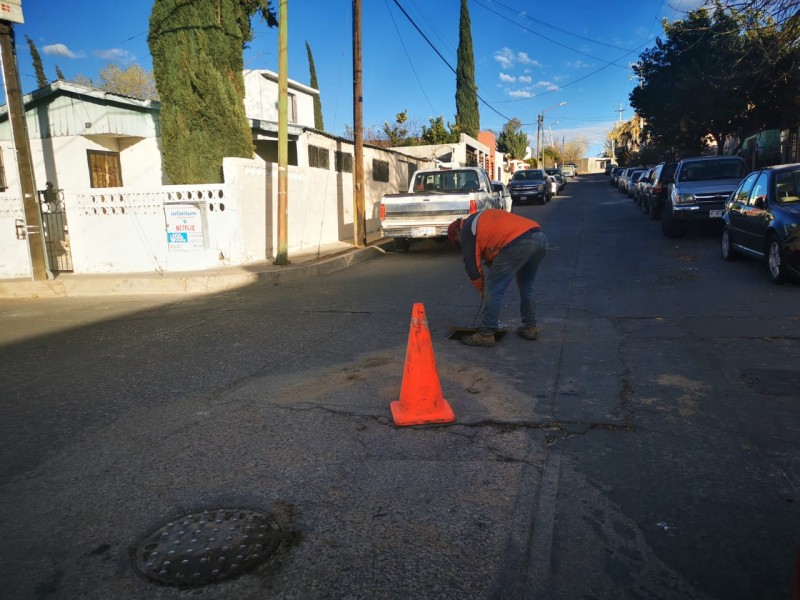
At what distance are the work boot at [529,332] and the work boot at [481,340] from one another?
40cm

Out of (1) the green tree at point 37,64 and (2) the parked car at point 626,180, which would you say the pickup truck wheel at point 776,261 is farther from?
(1) the green tree at point 37,64

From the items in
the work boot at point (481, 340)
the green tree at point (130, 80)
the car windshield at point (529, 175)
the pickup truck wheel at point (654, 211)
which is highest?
the green tree at point (130, 80)

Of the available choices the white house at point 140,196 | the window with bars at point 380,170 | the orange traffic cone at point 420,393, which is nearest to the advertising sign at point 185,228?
the white house at point 140,196

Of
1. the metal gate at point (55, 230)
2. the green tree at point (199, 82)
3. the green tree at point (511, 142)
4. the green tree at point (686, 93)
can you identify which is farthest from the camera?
the green tree at point (511, 142)

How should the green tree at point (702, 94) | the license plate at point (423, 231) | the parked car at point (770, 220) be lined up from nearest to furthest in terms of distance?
the parked car at point (770, 220) → the license plate at point (423, 231) → the green tree at point (702, 94)

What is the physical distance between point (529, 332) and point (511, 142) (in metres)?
64.6

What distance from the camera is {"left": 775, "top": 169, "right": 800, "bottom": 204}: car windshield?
27.9 feet

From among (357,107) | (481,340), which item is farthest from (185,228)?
(481,340)

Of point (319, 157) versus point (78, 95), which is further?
point (319, 157)

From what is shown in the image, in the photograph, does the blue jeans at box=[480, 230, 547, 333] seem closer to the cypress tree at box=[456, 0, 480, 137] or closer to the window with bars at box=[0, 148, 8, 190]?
the window with bars at box=[0, 148, 8, 190]

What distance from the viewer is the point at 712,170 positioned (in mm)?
14148

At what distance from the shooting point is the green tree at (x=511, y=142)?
66.9 m

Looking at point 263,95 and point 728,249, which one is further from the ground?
point 263,95

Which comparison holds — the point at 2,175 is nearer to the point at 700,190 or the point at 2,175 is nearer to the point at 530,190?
the point at 700,190
